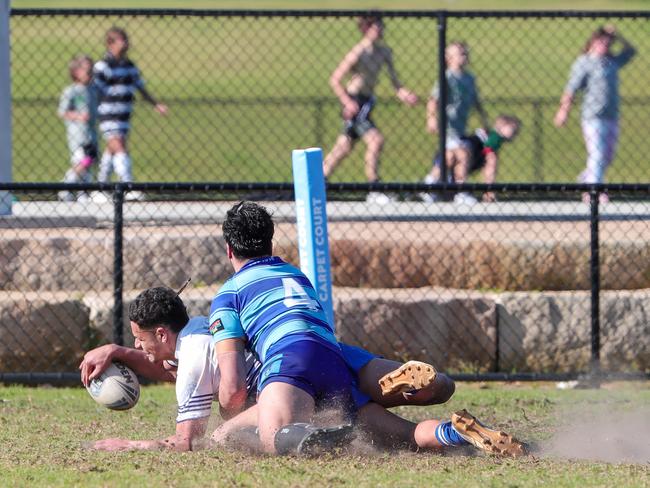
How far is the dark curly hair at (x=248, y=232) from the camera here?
576 centimetres

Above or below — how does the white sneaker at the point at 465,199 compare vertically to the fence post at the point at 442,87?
below

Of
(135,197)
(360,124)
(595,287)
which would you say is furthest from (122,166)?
(595,287)

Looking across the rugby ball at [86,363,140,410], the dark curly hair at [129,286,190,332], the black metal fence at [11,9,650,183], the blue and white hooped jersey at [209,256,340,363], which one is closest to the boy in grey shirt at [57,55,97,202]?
the black metal fence at [11,9,650,183]

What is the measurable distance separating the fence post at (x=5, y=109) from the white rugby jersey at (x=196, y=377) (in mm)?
3814

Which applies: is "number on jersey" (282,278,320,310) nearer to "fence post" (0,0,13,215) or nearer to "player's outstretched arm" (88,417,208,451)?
"player's outstretched arm" (88,417,208,451)

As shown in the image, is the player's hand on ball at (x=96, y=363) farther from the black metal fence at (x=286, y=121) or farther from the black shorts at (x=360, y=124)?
the black metal fence at (x=286, y=121)

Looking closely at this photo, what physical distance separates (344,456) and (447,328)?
10.5 feet

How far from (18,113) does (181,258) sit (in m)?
11.2

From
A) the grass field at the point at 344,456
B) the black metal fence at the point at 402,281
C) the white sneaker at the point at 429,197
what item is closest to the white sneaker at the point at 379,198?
the white sneaker at the point at 429,197

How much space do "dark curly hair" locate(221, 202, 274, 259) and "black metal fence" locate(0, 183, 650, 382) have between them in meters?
2.28

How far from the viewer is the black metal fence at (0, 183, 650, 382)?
8344mm

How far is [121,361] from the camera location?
6027 mm

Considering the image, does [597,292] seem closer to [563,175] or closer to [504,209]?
[504,209]

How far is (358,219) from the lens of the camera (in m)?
9.12
